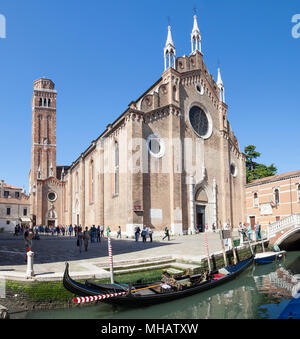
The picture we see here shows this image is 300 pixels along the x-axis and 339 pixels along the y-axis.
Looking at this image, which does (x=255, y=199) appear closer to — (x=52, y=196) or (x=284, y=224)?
(x=284, y=224)

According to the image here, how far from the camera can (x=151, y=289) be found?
8898mm

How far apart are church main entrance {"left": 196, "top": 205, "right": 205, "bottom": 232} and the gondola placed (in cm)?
1645

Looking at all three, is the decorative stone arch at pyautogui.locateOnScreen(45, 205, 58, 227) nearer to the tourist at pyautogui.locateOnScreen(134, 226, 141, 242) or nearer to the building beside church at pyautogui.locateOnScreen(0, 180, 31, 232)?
the building beside church at pyautogui.locateOnScreen(0, 180, 31, 232)

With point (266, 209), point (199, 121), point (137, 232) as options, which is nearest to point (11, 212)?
point (199, 121)

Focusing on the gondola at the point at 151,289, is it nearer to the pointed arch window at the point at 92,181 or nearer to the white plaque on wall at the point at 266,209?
the white plaque on wall at the point at 266,209

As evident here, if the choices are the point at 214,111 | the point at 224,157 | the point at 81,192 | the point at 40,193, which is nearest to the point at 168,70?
the point at 214,111

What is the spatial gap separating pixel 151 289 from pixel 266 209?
24.4m

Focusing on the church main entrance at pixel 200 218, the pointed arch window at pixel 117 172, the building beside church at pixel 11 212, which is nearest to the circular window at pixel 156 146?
the pointed arch window at pixel 117 172

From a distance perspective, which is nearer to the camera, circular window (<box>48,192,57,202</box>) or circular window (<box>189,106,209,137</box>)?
circular window (<box>189,106,209,137</box>)

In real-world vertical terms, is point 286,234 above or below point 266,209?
below

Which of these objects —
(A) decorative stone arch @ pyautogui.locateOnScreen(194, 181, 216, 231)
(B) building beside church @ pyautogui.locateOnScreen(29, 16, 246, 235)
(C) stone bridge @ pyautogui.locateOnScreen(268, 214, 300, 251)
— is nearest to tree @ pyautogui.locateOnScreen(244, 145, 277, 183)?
(B) building beside church @ pyautogui.locateOnScreen(29, 16, 246, 235)

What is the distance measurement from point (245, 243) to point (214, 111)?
17286 millimetres

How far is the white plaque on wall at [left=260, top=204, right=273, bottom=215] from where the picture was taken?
29.9 meters
